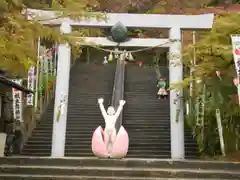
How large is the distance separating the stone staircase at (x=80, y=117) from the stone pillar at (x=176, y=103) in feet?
8.44

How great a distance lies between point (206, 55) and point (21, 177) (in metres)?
5.07

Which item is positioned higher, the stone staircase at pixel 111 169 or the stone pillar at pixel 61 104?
the stone pillar at pixel 61 104

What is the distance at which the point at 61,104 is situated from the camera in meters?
10.6

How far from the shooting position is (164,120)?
1402cm

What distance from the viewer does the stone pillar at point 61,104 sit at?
10438mm

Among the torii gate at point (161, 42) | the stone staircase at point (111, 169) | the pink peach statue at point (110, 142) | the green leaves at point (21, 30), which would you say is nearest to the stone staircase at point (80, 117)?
the torii gate at point (161, 42)

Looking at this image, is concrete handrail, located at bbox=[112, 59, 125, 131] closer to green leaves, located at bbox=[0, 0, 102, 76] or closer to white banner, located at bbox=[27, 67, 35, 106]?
white banner, located at bbox=[27, 67, 35, 106]

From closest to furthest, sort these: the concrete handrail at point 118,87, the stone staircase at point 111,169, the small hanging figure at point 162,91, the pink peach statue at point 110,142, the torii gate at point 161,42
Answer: the stone staircase at point 111,169
the pink peach statue at point 110,142
the torii gate at point 161,42
the concrete handrail at point 118,87
the small hanging figure at point 162,91

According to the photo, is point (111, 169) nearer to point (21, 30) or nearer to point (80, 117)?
point (21, 30)

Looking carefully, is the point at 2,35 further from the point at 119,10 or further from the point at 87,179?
the point at 119,10

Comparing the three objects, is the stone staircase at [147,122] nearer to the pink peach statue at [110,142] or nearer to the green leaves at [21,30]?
the pink peach statue at [110,142]

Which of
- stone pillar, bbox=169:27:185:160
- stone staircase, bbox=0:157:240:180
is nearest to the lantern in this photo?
stone pillar, bbox=169:27:185:160

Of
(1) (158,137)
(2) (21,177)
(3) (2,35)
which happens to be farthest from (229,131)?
(3) (2,35)

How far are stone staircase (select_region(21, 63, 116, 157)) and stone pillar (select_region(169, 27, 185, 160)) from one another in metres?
2.57
